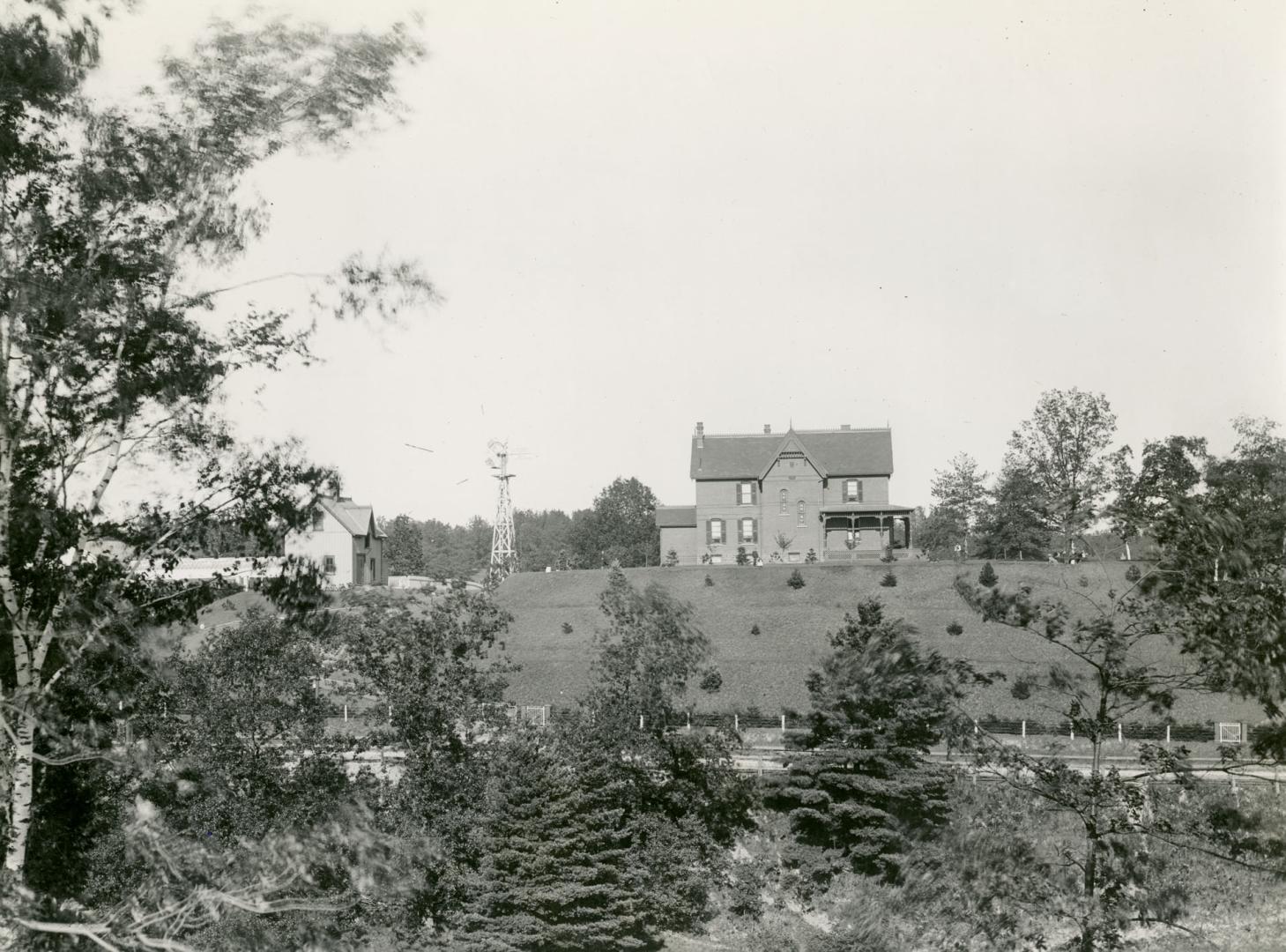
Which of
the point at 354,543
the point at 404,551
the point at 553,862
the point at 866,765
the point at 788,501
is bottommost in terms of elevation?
the point at 553,862

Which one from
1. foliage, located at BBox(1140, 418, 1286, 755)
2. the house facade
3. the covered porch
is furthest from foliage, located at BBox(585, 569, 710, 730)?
the covered porch

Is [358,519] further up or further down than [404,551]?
further up

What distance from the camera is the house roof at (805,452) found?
59875 millimetres

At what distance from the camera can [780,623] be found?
4169 centimetres

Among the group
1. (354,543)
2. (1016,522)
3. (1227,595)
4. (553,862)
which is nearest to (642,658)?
(553,862)

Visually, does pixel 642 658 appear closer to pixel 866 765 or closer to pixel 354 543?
pixel 866 765

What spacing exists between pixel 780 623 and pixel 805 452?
18875 millimetres

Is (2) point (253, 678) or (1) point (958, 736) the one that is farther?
(2) point (253, 678)

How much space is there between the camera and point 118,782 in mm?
13195

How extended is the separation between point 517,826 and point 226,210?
1182cm

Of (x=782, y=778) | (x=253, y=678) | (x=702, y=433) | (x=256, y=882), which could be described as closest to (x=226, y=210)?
(x=256, y=882)

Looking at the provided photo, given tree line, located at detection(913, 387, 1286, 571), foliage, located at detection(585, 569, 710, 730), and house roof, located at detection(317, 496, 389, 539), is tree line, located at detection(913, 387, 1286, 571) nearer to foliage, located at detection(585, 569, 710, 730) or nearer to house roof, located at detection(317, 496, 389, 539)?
foliage, located at detection(585, 569, 710, 730)

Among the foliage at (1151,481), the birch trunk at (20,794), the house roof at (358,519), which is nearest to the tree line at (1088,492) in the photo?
the foliage at (1151,481)

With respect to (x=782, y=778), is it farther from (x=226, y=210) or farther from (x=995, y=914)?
(x=226, y=210)
